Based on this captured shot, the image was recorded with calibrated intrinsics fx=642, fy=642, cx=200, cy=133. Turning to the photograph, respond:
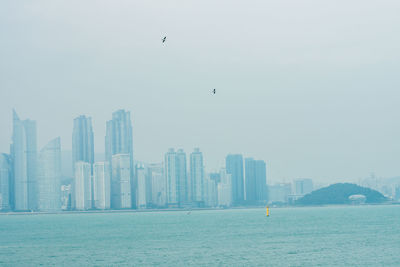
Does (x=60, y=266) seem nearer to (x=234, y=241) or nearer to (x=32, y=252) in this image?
(x=32, y=252)

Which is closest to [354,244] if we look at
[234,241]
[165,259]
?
[234,241]

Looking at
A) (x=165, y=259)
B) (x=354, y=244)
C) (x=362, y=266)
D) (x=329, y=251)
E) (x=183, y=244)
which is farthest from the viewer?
(x=183, y=244)

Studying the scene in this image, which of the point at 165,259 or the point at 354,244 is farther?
the point at 354,244

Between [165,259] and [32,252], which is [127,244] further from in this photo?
[165,259]

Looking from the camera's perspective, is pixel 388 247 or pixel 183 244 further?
pixel 183 244

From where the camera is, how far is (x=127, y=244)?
7338 centimetres

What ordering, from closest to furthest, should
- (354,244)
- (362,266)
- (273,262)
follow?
(362,266) → (273,262) → (354,244)

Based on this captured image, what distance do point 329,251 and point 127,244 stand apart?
24127 mm

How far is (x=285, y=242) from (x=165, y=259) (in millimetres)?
19318

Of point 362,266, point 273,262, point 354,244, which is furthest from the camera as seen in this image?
point 354,244

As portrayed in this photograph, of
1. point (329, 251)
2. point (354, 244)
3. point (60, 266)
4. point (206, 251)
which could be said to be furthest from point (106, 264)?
point (354, 244)

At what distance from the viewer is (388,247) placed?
63.1 metres

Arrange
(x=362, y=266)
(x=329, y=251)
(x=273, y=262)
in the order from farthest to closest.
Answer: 1. (x=329, y=251)
2. (x=273, y=262)
3. (x=362, y=266)

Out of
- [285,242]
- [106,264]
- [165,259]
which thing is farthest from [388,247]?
[106,264]
